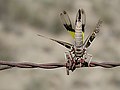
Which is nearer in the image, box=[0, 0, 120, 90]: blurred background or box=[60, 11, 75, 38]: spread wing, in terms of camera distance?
box=[60, 11, 75, 38]: spread wing

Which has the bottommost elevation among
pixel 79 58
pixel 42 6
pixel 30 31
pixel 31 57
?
pixel 79 58

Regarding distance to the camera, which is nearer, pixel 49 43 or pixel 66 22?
pixel 66 22

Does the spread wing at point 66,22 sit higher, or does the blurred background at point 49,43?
the blurred background at point 49,43

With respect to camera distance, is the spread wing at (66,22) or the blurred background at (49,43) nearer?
the spread wing at (66,22)

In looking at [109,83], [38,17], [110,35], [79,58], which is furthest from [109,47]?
[79,58]

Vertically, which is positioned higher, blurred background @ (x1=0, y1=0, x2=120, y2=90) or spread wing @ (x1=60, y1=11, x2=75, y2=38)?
blurred background @ (x1=0, y1=0, x2=120, y2=90)

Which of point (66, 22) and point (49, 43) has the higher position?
point (49, 43)

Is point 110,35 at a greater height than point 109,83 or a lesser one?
greater

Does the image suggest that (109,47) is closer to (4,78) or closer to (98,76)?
(98,76)
